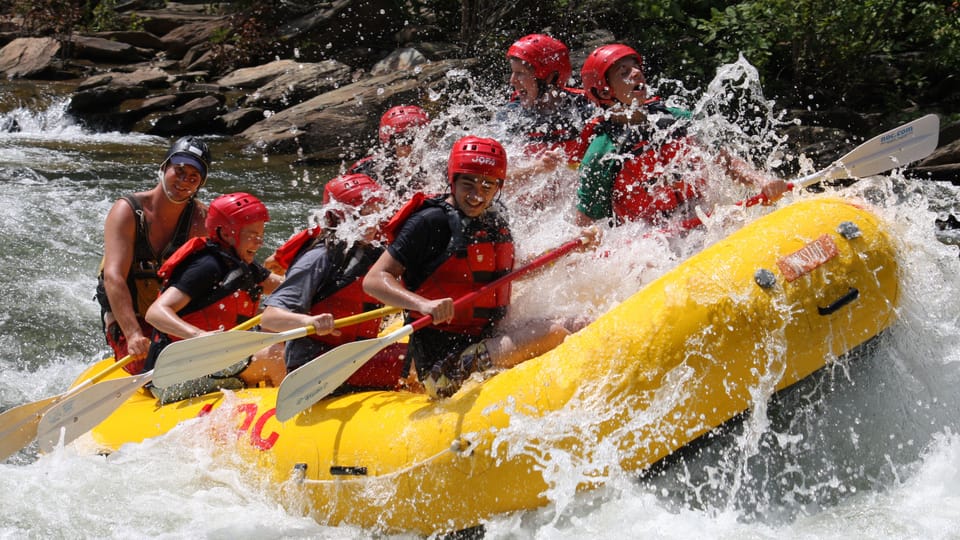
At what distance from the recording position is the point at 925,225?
3.67 m

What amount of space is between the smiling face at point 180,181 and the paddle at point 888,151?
7.88 feet

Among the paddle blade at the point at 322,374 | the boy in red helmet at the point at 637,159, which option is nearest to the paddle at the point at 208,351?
the paddle blade at the point at 322,374

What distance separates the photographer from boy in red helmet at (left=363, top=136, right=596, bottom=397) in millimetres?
3637

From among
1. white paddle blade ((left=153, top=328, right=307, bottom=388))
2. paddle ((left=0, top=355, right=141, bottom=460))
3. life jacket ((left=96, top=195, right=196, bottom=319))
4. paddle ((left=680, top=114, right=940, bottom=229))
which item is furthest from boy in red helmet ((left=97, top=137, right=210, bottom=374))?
paddle ((left=680, top=114, right=940, bottom=229))

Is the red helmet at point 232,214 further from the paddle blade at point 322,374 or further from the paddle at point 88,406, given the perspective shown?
the paddle blade at point 322,374

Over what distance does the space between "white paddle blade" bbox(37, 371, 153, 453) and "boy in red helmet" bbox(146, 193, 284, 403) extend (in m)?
0.22

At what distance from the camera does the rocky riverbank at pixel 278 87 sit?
11.1 meters

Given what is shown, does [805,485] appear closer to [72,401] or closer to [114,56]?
[72,401]

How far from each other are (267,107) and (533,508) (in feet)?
35.2

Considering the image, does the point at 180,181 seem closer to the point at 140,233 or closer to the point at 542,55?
the point at 140,233

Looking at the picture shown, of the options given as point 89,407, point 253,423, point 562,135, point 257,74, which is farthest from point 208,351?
point 257,74

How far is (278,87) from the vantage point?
13539 millimetres

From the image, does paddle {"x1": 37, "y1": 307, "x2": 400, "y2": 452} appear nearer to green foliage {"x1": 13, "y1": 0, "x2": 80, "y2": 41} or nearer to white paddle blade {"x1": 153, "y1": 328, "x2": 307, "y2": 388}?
white paddle blade {"x1": 153, "y1": 328, "x2": 307, "y2": 388}

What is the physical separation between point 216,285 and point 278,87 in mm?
9692
